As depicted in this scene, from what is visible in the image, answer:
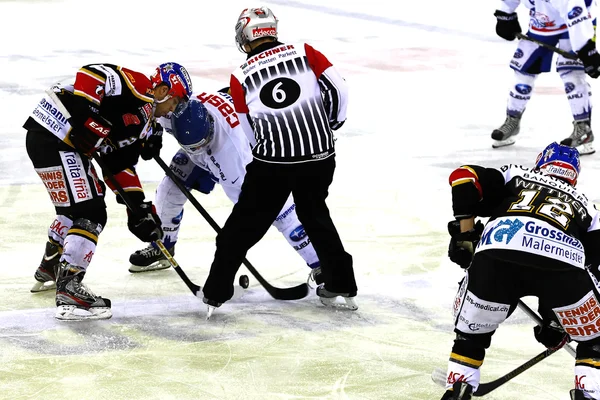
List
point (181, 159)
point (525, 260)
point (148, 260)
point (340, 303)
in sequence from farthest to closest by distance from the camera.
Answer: point (148, 260), point (181, 159), point (340, 303), point (525, 260)

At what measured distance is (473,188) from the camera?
2.76 metres

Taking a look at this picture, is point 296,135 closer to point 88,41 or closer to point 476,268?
point 476,268

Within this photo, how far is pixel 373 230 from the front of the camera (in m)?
4.81

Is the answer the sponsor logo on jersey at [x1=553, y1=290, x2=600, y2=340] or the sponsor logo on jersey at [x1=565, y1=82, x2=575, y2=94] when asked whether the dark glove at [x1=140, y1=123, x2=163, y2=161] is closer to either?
the sponsor logo on jersey at [x1=553, y1=290, x2=600, y2=340]

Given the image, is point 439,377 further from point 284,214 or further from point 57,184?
point 57,184

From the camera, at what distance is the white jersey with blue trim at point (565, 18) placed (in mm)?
6082

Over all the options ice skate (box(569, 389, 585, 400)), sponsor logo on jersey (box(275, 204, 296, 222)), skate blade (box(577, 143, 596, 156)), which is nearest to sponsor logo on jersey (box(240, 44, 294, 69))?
sponsor logo on jersey (box(275, 204, 296, 222))

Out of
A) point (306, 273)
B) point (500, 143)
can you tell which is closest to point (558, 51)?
point (500, 143)

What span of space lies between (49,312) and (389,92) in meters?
4.64

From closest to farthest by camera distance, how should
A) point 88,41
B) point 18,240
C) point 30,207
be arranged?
point 18,240, point 30,207, point 88,41

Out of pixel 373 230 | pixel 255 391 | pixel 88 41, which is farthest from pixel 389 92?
pixel 255 391

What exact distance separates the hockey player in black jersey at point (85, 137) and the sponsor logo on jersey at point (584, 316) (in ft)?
5.65

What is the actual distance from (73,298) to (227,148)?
823 millimetres

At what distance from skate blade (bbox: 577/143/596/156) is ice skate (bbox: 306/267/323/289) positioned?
9.76 ft
